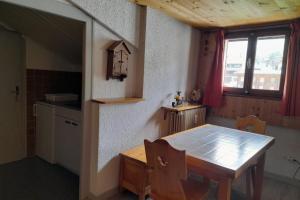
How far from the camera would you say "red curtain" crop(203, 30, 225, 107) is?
11.0ft

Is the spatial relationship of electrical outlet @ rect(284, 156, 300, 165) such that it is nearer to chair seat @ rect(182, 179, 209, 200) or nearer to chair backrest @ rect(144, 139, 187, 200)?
chair seat @ rect(182, 179, 209, 200)

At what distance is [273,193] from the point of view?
2574 mm

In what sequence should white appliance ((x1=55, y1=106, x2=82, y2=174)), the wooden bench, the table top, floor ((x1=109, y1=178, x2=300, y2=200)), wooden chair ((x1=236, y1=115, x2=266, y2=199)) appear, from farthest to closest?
white appliance ((x1=55, y1=106, x2=82, y2=174)) → wooden chair ((x1=236, y1=115, x2=266, y2=199)) → floor ((x1=109, y1=178, x2=300, y2=200)) → the wooden bench → the table top

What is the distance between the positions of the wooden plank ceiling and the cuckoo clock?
0.55 metres

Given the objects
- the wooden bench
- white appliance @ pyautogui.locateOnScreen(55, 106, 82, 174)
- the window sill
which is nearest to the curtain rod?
the window sill

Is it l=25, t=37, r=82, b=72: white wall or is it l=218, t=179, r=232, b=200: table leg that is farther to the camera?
l=25, t=37, r=82, b=72: white wall

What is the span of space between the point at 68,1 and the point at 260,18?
233cm

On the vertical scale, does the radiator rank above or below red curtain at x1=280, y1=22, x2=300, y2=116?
below

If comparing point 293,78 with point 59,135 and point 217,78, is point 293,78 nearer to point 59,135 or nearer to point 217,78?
point 217,78

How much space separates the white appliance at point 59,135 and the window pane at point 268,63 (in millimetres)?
2590

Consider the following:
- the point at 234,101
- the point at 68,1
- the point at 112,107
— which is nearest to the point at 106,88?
the point at 112,107

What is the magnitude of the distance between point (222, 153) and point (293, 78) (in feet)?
5.77

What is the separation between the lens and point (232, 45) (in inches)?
135

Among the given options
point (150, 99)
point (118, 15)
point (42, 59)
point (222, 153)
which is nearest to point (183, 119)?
point (150, 99)
